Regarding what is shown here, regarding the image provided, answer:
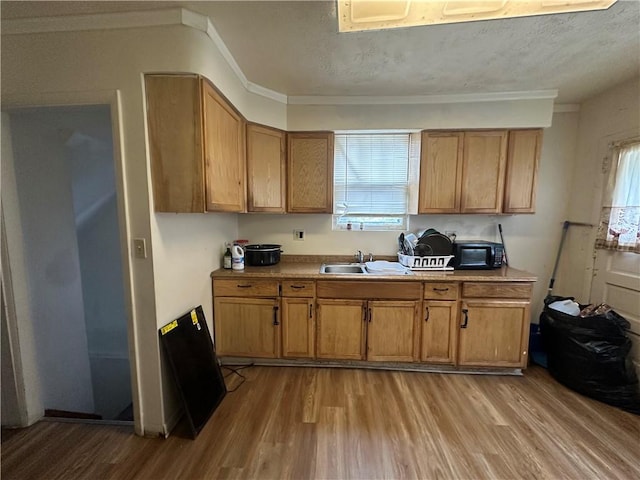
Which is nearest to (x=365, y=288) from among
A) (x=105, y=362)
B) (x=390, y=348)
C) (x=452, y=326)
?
(x=390, y=348)

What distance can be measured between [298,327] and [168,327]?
1.05 meters

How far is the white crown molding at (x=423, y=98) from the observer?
7.68 feet

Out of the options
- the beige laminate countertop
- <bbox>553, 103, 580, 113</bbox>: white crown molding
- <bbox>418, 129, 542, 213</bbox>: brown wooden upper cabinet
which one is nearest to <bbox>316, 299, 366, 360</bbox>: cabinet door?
the beige laminate countertop

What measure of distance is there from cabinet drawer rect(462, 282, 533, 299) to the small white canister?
2017 mm

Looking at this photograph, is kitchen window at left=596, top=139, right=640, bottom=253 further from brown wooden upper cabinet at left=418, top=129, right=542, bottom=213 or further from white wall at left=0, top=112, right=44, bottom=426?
white wall at left=0, top=112, right=44, bottom=426

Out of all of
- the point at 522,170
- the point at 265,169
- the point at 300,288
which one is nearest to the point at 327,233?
the point at 300,288

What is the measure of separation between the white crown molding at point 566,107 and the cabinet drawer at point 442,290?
2138 mm

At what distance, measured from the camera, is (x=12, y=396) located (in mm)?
1686

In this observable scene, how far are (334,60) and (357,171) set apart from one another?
43.0 inches

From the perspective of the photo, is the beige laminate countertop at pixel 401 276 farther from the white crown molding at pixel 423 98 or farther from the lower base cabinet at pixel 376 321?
the white crown molding at pixel 423 98

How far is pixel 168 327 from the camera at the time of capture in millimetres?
1657

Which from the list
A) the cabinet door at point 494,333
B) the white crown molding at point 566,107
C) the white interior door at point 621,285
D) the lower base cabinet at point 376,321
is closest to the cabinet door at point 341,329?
the lower base cabinet at point 376,321

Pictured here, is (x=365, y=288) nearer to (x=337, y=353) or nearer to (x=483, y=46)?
(x=337, y=353)

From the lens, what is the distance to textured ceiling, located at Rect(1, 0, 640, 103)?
4.75 feet
